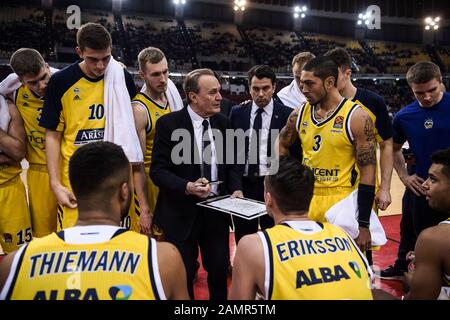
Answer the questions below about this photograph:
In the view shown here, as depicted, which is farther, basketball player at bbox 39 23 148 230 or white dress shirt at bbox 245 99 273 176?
white dress shirt at bbox 245 99 273 176

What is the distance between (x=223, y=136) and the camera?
324cm

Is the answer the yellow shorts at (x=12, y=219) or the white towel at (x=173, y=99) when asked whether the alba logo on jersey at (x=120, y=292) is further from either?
the white towel at (x=173, y=99)

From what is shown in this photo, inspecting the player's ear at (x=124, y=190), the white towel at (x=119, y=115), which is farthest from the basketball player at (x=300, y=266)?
the white towel at (x=119, y=115)

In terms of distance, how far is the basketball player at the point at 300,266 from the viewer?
5.77 ft

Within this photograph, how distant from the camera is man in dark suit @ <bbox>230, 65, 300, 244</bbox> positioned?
385 cm

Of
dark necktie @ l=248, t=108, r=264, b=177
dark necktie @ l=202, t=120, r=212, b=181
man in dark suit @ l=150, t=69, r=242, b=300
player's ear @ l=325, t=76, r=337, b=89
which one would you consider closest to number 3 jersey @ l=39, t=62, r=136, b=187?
man in dark suit @ l=150, t=69, r=242, b=300

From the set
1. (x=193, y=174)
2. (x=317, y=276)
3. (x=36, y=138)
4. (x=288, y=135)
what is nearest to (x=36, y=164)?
(x=36, y=138)

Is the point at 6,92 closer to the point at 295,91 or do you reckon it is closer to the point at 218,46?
the point at 295,91

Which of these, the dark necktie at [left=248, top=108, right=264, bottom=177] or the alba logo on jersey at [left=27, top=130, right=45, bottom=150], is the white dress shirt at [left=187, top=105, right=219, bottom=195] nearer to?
the dark necktie at [left=248, top=108, right=264, bottom=177]

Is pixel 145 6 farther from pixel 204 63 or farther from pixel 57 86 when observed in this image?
pixel 57 86

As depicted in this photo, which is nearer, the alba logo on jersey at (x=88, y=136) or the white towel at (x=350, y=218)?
the white towel at (x=350, y=218)

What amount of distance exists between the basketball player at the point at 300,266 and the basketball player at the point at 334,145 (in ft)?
3.29

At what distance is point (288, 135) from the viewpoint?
11.3 ft

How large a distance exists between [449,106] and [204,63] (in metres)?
25.8
